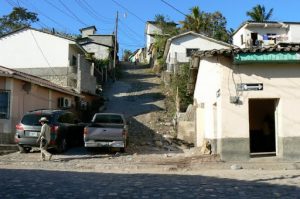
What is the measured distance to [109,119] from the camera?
850 inches

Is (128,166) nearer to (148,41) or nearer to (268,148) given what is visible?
(268,148)

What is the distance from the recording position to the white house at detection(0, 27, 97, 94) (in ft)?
117

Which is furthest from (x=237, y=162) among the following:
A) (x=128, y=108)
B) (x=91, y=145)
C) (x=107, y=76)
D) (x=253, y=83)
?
(x=107, y=76)

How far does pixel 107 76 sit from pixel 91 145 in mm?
31985

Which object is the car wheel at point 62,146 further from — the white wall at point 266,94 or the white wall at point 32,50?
the white wall at point 32,50

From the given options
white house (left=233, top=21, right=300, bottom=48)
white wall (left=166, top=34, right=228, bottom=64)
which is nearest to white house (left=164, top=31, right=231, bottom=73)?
white wall (left=166, top=34, right=228, bottom=64)

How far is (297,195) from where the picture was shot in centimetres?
974

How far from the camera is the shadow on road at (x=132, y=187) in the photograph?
→ 9.59 m

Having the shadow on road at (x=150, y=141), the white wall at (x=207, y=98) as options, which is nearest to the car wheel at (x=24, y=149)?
the shadow on road at (x=150, y=141)

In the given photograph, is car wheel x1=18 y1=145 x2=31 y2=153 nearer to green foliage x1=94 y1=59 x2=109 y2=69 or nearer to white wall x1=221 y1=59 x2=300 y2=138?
white wall x1=221 y1=59 x2=300 y2=138

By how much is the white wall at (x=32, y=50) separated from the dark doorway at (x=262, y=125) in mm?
18688

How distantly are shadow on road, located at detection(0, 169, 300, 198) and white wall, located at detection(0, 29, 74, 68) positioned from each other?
2409 centimetres

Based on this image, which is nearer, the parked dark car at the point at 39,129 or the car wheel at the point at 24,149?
the parked dark car at the point at 39,129

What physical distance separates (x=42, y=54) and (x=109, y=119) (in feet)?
56.9
